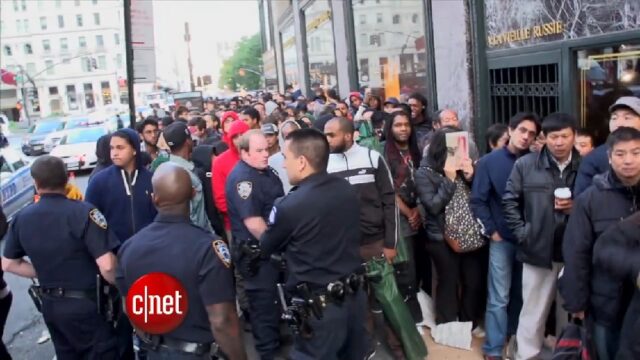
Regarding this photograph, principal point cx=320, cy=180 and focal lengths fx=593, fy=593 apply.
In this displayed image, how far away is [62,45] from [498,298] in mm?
91460

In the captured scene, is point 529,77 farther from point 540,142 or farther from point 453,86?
point 540,142

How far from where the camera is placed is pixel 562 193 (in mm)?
3910

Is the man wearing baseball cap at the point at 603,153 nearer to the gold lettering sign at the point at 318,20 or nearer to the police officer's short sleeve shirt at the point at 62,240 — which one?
the police officer's short sleeve shirt at the point at 62,240

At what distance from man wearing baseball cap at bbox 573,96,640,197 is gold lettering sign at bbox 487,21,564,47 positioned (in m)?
2.11

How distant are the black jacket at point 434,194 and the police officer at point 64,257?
93.0 inches

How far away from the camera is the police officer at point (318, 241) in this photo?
3.37m

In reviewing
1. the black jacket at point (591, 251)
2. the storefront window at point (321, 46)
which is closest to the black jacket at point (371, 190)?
the black jacket at point (591, 251)

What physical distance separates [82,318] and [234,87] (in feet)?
298

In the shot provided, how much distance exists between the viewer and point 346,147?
453 centimetres

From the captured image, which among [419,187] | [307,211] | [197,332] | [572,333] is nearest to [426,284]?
[419,187]

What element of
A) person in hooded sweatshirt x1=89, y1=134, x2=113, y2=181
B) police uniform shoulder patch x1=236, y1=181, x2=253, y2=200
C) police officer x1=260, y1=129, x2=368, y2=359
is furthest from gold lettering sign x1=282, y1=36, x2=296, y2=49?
police officer x1=260, y1=129, x2=368, y2=359

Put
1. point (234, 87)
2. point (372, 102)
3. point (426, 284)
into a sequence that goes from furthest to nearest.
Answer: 1. point (234, 87)
2. point (372, 102)
3. point (426, 284)

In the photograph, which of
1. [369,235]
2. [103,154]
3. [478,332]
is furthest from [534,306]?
[103,154]

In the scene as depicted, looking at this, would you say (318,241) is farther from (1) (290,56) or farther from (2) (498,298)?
(1) (290,56)
